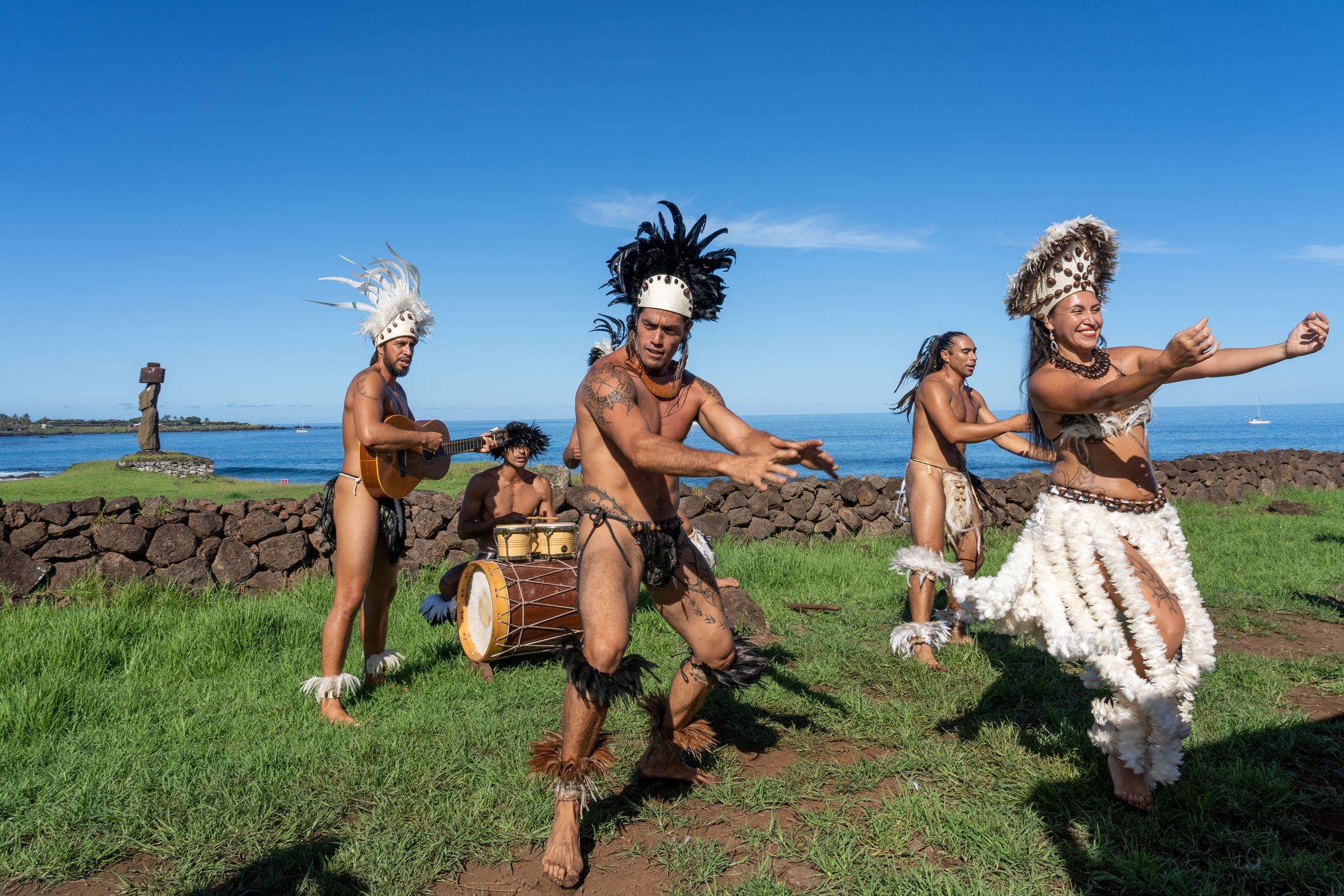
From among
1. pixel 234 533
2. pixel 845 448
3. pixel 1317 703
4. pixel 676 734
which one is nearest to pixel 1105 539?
pixel 676 734

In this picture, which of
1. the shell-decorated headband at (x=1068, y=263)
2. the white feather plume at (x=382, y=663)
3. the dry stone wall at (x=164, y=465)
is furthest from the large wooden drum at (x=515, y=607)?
the dry stone wall at (x=164, y=465)

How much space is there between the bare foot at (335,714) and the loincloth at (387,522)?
90 cm

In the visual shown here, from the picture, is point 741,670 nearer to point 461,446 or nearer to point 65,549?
point 461,446

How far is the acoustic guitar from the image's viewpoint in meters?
4.85

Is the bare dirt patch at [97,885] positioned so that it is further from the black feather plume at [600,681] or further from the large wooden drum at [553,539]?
the large wooden drum at [553,539]

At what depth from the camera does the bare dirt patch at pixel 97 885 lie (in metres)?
2.99

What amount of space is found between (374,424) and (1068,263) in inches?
150

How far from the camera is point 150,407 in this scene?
17.3 metres

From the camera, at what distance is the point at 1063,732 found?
4.15 metres

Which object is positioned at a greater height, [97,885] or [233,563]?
[233,563]

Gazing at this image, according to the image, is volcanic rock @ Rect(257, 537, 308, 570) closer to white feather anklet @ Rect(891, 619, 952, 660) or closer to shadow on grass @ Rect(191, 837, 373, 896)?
shadow on grass @ Rect(191, 837, 373, 896)

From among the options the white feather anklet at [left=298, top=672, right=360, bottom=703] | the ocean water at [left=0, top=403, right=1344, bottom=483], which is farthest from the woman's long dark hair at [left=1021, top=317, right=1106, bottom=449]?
the ocean water at [left=0, top=403, right=1344, bottom=483]

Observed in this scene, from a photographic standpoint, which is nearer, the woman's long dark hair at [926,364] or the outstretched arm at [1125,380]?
the outstretched arm at [1125,380]

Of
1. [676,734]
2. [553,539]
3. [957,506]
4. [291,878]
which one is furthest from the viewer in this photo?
[553,539]
